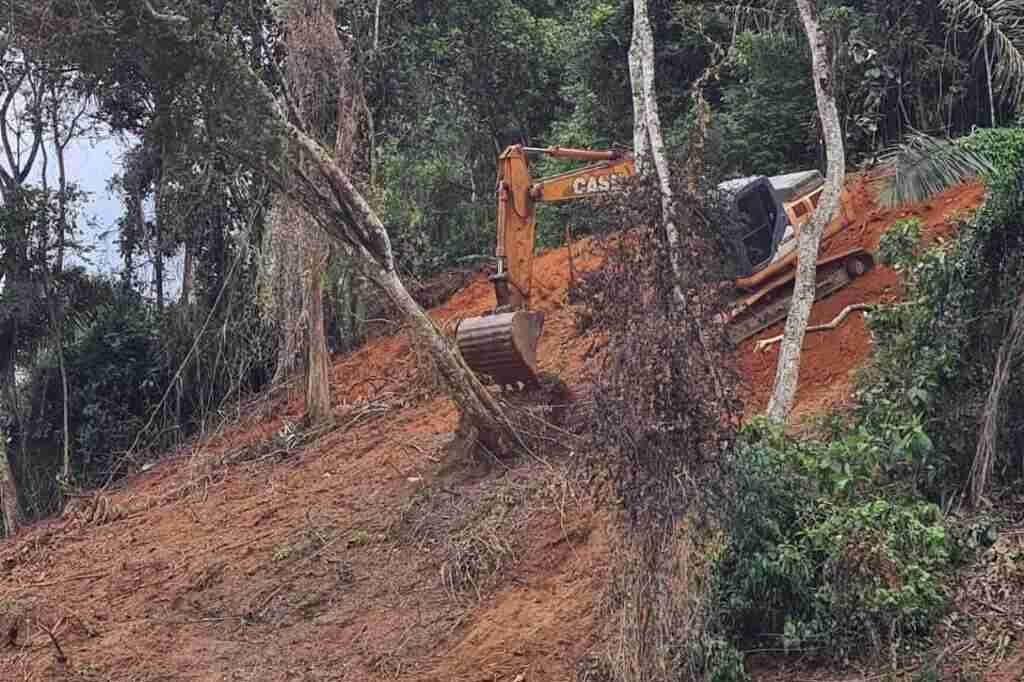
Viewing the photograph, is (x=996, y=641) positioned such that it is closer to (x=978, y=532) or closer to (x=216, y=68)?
(x=978, y=532)

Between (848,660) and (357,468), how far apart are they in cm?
769

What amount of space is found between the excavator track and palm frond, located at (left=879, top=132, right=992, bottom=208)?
Result: 9.21 ft

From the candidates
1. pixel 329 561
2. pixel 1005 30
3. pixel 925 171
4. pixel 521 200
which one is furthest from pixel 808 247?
pixel 329 561

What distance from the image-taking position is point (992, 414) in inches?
364

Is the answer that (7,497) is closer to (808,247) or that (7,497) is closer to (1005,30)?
(808,247)

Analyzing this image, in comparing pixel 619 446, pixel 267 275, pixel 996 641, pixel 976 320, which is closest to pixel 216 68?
pixel 267 275

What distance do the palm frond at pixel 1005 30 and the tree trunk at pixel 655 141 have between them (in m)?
4.65

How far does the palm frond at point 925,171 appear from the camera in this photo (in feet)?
35.8

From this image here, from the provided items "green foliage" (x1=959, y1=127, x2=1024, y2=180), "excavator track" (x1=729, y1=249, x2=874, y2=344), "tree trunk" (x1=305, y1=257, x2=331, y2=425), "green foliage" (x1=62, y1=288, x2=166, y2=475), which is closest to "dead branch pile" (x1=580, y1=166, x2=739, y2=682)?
"green foliage" (x1=959, y1=127, x2=1024, y2=180)

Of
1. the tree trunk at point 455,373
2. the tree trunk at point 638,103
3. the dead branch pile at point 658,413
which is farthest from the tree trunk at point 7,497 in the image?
the dead branch pile at point 658,413

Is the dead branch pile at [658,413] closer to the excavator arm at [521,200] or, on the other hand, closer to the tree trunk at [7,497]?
the excavator arm at [521,200]

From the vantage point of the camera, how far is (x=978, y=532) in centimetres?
878

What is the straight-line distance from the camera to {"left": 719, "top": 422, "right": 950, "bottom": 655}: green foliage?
832 cm

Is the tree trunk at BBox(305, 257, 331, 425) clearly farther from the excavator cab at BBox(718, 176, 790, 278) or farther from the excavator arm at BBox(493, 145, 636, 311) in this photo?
the excavator cab at BBox(718, 176, 790, 278)
